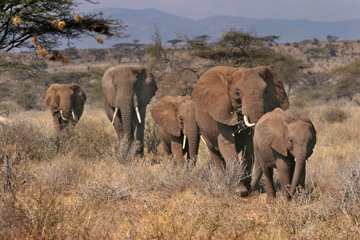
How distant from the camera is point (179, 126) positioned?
8.69 m

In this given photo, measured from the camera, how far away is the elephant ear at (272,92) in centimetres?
670

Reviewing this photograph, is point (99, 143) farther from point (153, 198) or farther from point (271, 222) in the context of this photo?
point (271, 222)

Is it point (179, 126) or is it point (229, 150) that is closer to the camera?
point (229, 150)

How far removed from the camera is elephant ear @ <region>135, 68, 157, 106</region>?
1072cm

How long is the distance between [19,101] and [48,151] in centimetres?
2190

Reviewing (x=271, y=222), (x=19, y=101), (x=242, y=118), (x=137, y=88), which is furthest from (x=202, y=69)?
(x=19, y=101)

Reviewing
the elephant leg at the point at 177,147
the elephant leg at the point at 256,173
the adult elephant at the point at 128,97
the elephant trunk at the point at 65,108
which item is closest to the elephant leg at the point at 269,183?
the elephant leg at the point at 256,173

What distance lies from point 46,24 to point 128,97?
227 cm

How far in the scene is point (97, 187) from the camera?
624 centimetres

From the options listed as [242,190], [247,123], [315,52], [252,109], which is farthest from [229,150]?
[315,52]

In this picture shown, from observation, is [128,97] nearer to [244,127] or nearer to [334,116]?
[244,127]

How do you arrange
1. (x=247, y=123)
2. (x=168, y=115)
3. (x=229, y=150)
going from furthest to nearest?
(x=168, y=115)
(x=229, y=150)
(x=247, y=123)

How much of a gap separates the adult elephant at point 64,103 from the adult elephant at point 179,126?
14.2ft

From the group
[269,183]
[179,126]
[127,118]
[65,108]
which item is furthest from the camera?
[65,108]
